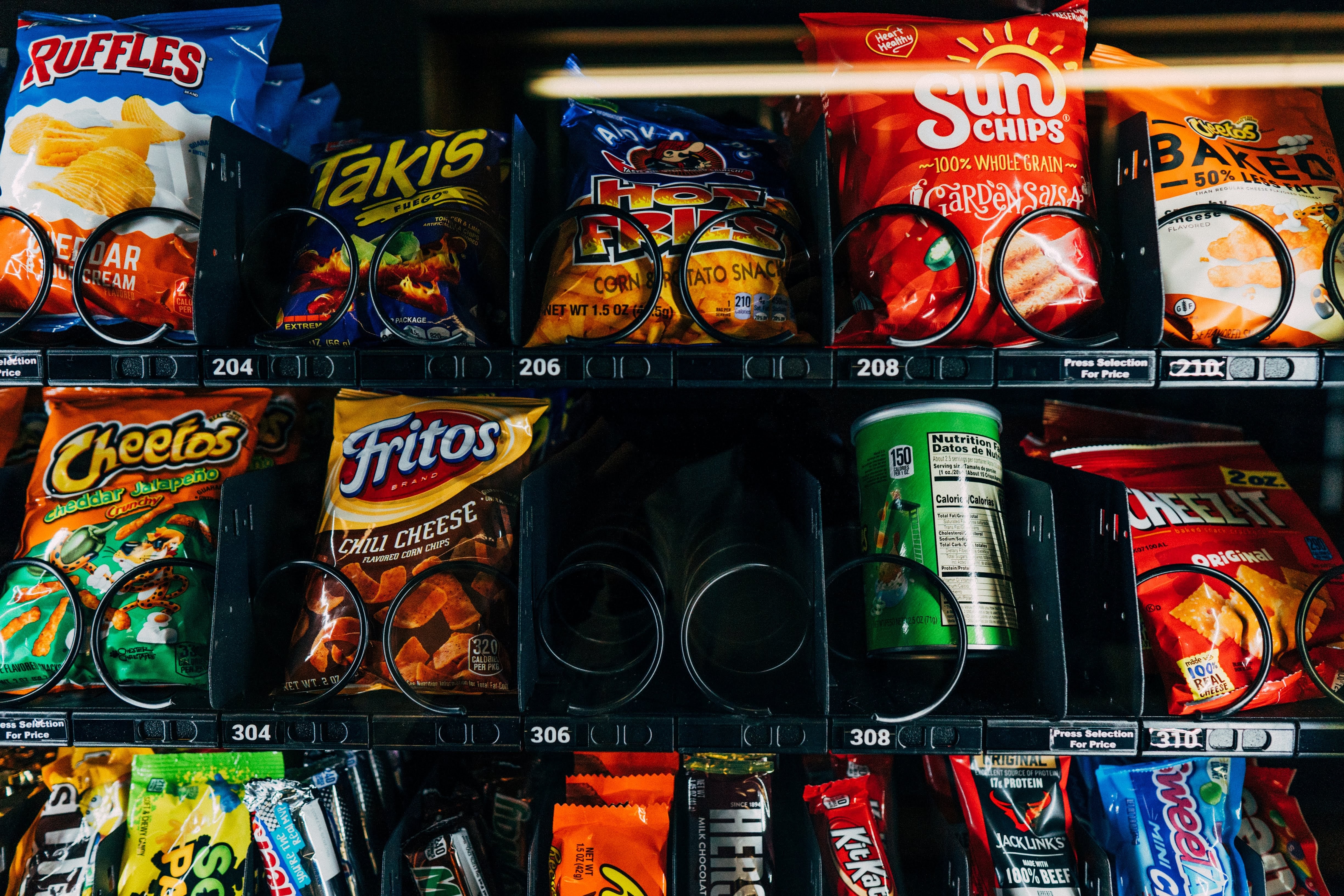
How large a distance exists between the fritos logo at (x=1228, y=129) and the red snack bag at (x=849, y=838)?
902 mm

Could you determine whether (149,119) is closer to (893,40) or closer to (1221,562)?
(893,40)

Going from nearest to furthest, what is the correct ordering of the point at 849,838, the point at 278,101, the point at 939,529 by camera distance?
the point at 939,529 < the point at 849,838 < the point at 278,101

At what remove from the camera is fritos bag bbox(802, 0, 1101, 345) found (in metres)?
0.82

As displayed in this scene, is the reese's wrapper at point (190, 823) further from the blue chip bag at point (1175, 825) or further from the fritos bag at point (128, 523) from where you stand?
the blue chip bag at point (1175, 825)

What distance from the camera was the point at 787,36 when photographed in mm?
1136

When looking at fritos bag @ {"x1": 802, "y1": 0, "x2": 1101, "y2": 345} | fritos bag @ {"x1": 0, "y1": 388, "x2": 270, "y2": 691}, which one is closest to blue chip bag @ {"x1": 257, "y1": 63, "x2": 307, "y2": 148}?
fritos bag @ {"x1": 0, "y1": 388, "x2": 270, "y2": 691}

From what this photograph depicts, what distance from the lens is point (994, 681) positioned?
2.89 feet

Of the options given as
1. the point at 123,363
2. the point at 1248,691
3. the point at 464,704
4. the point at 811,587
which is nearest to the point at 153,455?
the point at 123,363

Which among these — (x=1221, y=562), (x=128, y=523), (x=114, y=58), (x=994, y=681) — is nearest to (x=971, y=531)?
(x=994, y=681)

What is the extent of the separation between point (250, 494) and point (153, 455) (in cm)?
26

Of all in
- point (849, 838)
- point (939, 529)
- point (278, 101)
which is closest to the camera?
point (939, 529)

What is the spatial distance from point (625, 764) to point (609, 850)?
110mm

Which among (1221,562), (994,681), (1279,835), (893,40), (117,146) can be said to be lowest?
(1279,835)

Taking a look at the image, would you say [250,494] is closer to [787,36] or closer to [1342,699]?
[787,36]
